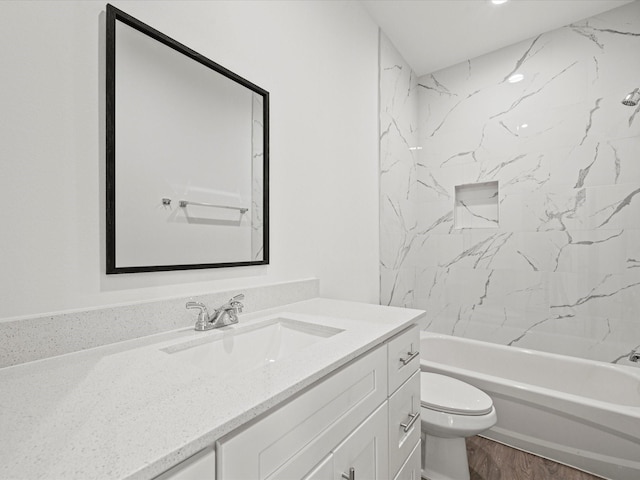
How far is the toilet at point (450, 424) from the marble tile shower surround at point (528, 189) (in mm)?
798

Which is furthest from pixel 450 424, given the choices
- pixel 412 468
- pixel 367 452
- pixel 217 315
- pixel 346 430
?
pixel 217 315

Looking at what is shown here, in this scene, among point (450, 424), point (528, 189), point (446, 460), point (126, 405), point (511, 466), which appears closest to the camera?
point (126, 405)

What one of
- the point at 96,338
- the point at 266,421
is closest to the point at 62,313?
the point at 96,338

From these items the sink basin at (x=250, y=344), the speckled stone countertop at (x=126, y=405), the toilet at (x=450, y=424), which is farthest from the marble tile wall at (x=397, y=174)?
the speckled stone countertop at (x=126, y=405)

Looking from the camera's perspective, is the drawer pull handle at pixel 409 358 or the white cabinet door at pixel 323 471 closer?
the white cabinet door at pixel 323 471

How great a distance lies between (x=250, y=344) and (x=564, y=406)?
172cm

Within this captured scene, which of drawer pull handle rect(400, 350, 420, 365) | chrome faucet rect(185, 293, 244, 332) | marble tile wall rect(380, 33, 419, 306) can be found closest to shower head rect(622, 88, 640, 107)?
marble tile wall rect(380, 33, 419, 306)

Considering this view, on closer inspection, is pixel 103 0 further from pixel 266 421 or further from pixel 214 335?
pixel 266 421

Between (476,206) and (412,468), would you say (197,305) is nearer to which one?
(412,468)

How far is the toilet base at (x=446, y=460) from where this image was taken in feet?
5.30

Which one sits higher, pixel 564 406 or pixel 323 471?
pixel 323 471

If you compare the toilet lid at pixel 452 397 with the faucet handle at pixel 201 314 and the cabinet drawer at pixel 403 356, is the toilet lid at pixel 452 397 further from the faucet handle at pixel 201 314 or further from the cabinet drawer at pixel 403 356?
the faucet handle at pixel 201 314

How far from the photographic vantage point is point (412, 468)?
1.26 m

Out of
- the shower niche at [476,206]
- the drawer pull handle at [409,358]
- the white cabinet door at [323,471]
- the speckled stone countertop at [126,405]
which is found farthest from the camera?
the shower niche at [476,206]
